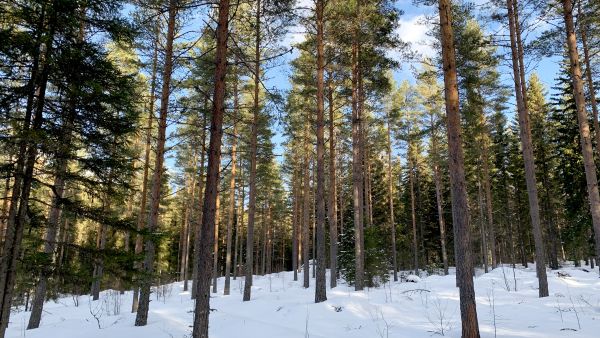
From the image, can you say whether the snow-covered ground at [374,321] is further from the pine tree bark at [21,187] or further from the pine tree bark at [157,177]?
the pine tree bark at [21,187]

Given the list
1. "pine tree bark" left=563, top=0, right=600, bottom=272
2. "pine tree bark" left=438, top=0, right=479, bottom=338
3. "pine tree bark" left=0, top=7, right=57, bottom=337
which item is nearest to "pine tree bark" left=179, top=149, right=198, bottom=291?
"pine tree bark" left=0, top=7, right=57, bottom=337

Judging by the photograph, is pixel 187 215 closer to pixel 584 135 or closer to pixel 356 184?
pixel 356 184

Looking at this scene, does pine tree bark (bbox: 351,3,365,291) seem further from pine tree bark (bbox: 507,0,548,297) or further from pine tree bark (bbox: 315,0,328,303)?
pine tree bark (bbox: 507,0,548,297)

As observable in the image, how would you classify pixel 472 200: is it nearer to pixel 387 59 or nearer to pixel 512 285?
pixel 512 285

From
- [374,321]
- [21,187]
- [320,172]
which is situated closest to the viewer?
[21,187]

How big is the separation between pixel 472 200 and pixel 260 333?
32446 millimetres

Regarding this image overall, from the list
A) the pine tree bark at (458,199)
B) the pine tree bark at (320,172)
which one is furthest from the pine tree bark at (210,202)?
the pine tree bark at (320,172)

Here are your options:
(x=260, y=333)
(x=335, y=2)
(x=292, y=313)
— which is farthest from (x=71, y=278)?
(x=335, y=2)

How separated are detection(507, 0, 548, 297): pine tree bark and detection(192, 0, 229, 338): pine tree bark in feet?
35.7

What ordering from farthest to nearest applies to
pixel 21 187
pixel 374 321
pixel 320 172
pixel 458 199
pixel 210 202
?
pixel 320 172 → pixel 374 321 → pixel 458 199 → pixel 210 202 → pixel 21 187

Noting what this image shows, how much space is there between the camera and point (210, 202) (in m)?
6.82

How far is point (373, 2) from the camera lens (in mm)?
14820

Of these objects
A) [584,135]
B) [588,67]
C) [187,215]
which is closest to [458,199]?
[584,135]

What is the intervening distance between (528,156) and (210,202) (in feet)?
37.7
